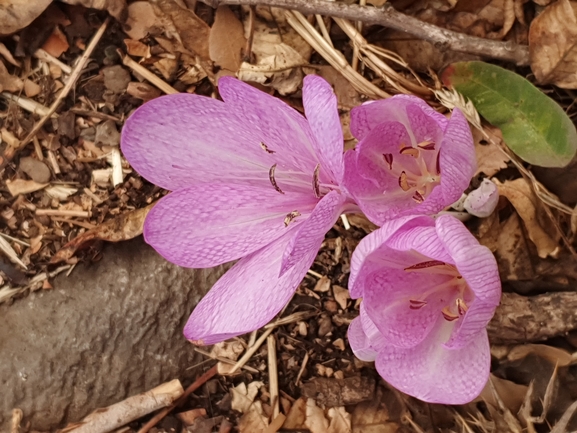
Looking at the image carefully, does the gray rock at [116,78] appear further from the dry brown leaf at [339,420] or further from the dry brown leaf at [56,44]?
the dry brown leaf at [339,420]

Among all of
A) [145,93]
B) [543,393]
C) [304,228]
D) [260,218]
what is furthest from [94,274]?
[543,393]

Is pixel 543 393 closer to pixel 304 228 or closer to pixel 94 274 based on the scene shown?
pixel 304 228

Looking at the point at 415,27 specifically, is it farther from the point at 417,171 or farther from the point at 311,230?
the point at 311,230

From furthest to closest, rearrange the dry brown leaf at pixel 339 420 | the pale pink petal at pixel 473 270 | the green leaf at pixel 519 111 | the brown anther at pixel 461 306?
the dry brown leaf at pixel 339 420 < the green leaf at pixel 519 111 < the brown anther at pixel 461 306 < the pale pink petal at pixel 473 270

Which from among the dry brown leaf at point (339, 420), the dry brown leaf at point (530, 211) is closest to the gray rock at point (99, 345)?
the dry brown leaf at point (339, 420)

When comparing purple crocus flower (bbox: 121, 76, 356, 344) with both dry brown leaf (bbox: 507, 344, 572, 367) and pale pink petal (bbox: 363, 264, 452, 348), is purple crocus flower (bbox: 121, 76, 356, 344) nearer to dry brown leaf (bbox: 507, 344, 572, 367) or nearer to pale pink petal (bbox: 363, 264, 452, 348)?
pale pink petal (bbox: 363, 264, 452, 348)

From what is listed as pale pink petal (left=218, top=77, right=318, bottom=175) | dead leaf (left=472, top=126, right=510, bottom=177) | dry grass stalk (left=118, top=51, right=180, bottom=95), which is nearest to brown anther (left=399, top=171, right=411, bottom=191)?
pale pink petal (left=218, top=77, right=318, bottom=175)

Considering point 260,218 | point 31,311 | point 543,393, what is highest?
point 260,218
